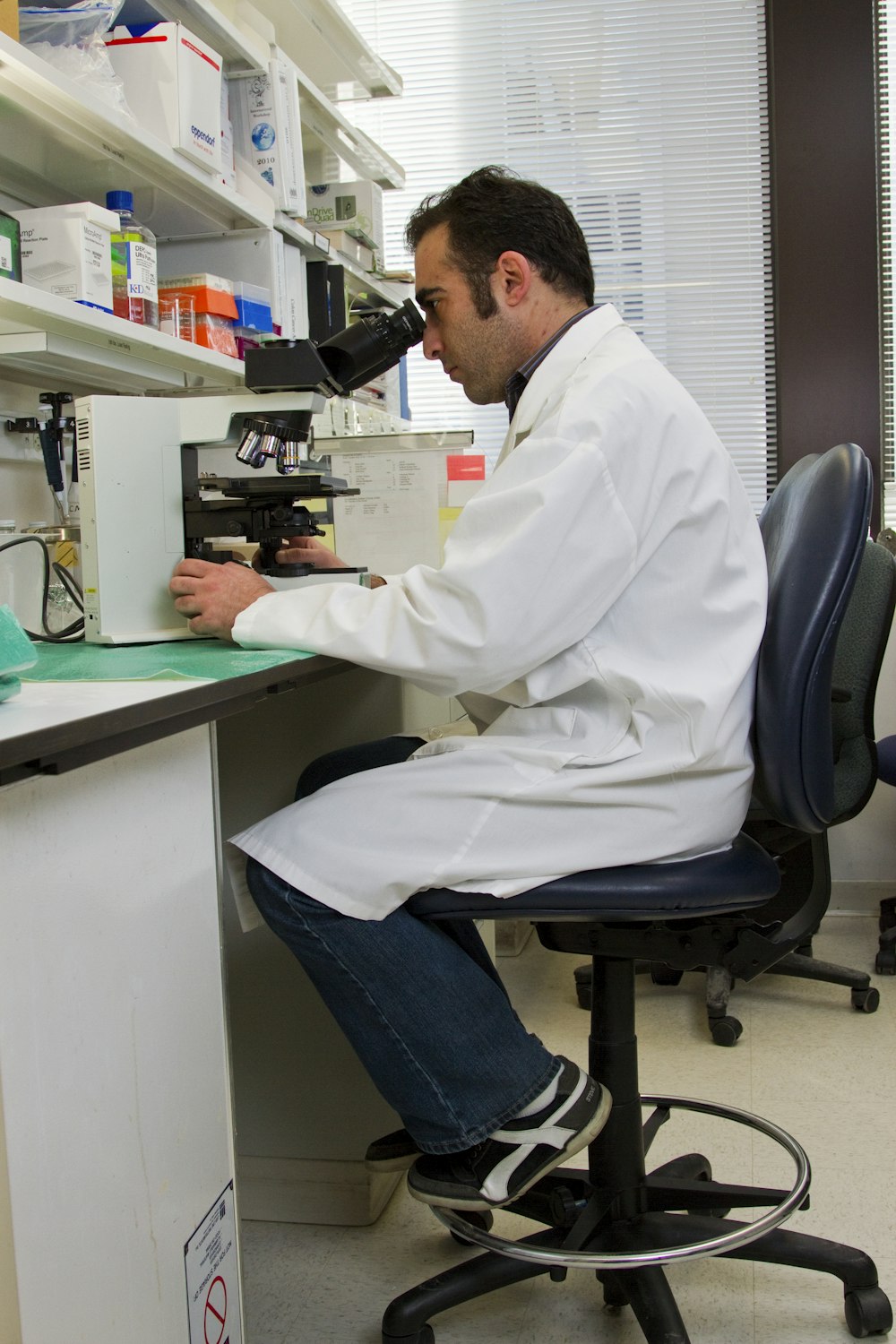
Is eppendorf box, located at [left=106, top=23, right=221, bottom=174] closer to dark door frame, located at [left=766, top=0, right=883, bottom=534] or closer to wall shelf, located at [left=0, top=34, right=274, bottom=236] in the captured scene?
wall shelf, located at [left=0, top=34, right=274, bottom=236]

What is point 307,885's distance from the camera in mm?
1101

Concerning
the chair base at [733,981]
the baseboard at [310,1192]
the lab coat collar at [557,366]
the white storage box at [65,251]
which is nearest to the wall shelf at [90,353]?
the white storage box at [65,251]

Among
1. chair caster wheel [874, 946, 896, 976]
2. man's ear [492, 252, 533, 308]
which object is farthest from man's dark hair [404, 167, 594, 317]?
chair caster wheel [874, 946, 896, 976]

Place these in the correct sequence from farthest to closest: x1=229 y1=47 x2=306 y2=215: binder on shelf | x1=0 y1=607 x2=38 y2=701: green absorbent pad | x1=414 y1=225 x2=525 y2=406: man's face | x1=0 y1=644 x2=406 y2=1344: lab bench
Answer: x1=229 y1=47 x2=306 y2=215: binder on shelf < x1=414 y1=225 x2=525 y2=406: man's face < x1=0 y1=607 x2=38 y2=701: green absorbent pad < x1=0 y1=644 x2=406 y2=1344: lab bench

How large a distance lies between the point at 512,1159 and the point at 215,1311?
305 mm

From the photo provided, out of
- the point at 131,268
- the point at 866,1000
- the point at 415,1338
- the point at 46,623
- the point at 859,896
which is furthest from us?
the point at 859,896

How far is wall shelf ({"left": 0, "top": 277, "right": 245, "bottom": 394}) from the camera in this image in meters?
1.47

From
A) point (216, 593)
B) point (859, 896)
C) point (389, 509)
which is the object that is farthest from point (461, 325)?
point (859, 896)

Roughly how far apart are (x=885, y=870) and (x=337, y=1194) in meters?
1.91

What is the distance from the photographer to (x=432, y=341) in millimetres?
1548

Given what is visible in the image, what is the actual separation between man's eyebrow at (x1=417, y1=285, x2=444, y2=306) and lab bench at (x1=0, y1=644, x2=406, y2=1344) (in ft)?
1.81

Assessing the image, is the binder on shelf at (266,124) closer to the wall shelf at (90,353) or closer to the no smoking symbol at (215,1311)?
the wall shelf at (90,353)

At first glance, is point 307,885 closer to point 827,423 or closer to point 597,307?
point 597,307

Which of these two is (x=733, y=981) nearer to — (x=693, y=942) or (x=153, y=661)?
(x=693, y=942)
